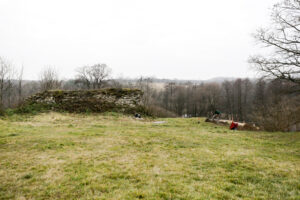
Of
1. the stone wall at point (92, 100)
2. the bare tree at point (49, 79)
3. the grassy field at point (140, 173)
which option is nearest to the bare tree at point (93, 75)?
the bare tree at point (49, 79)

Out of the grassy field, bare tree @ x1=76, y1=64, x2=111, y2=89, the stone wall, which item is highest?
bare tree @ x1=76, y1=64, x2=111, y2=89

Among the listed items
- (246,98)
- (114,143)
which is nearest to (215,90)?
(246,98)

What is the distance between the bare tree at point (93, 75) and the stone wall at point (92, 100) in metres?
31.3

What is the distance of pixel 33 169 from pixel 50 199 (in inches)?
70.2

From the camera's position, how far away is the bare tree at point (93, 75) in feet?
165

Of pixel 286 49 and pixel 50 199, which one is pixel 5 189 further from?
pixel 286 49

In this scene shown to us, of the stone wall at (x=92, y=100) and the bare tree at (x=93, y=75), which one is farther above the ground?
the bare tree at (x=93, y=75)

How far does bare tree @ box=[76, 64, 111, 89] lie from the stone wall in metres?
31.3

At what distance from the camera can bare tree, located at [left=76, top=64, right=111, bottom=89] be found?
5034 cm

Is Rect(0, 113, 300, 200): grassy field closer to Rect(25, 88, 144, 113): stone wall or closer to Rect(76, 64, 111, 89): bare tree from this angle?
Rect(25, 88, 144, 113): stone wall

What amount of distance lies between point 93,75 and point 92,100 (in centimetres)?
3467

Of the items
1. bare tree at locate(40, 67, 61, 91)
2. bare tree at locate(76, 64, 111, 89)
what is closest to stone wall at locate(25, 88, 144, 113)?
bare tree at locate(40, 67, 61, 91)

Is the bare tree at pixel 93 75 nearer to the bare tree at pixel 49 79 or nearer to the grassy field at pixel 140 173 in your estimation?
the bare tree at pixel 49 79

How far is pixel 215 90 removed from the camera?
57.4 meters
